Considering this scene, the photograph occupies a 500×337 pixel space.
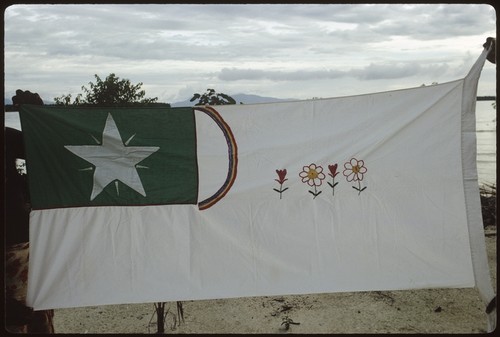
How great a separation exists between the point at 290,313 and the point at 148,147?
2.66 meters

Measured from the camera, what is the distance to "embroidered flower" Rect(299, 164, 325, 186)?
3459mm

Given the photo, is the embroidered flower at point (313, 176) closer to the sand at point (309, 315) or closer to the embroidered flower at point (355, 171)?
the embroidered flower at point (355, 171)

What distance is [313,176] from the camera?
136 inches

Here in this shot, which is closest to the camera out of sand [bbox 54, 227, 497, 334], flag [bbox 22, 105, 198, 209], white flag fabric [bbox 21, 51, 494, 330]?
flag [bbox 22, 105, 198, 209]

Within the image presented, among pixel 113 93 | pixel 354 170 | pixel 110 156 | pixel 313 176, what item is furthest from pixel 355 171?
pixel 113 93

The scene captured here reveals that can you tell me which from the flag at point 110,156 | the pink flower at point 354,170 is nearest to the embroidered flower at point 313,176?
the pink flower at point 354,170

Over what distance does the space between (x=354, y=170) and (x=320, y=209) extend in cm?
42

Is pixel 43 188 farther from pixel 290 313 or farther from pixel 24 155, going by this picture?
pixel 290 313

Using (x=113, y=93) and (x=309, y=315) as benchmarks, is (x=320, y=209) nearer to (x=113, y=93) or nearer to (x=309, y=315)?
(x=309, y=315)

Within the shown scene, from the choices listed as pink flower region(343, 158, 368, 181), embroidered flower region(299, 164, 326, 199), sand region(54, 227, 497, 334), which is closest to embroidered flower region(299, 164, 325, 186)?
embroidered flower region(299, 164, 326, 199)

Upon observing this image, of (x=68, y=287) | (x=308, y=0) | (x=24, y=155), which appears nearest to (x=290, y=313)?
(x=68, y=287)

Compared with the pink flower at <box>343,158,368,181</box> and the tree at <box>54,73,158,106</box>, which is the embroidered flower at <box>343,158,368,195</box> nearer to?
the pink flower at <box>343,158,368,181</box>

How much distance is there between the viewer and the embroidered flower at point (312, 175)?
3.46 m

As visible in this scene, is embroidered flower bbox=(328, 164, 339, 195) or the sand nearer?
embroidered flower bbox=(328, 164, 339, 195)
